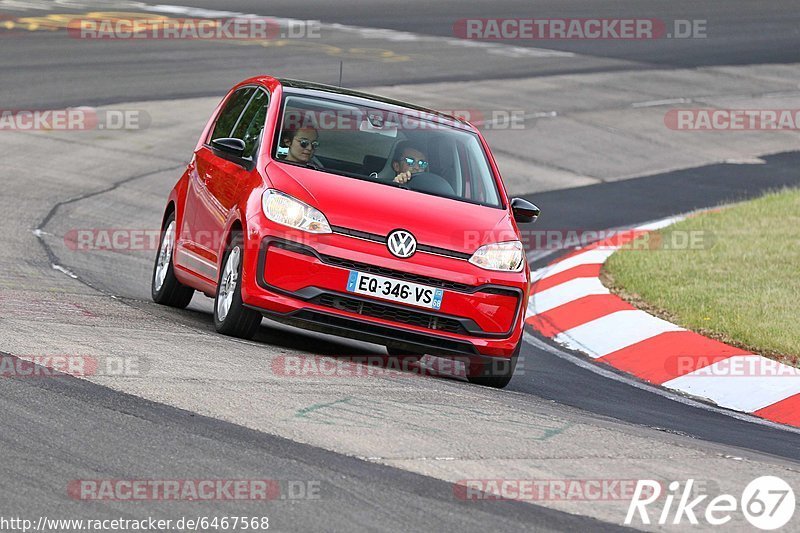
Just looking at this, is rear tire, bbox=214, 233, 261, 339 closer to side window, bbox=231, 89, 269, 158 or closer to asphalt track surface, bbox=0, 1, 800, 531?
asphalt track surface, bbox=0, 1, 800, 531

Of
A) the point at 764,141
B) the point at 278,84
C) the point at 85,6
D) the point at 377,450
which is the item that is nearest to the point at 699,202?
the point at 764,141

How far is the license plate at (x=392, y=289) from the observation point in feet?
26.3

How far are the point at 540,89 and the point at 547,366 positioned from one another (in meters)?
15.3

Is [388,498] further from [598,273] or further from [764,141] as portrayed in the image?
[764,141]

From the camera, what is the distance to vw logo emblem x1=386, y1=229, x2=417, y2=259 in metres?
8.05

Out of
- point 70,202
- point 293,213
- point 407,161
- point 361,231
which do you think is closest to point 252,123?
point 407,161

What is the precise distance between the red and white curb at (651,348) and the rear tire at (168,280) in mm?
2934

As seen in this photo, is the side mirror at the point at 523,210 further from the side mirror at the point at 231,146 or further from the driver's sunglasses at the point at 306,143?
the side mirror at the point at 231,146

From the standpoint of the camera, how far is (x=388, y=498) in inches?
209

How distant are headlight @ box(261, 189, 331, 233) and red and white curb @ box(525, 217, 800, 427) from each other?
9.42 feet

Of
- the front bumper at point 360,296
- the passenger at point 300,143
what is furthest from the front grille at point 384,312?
the passenger at point 300,143

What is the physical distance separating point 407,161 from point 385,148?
18 cm

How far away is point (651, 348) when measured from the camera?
10359 mm

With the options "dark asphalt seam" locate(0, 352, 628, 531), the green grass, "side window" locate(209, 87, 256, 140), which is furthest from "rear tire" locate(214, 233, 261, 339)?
the green grass
